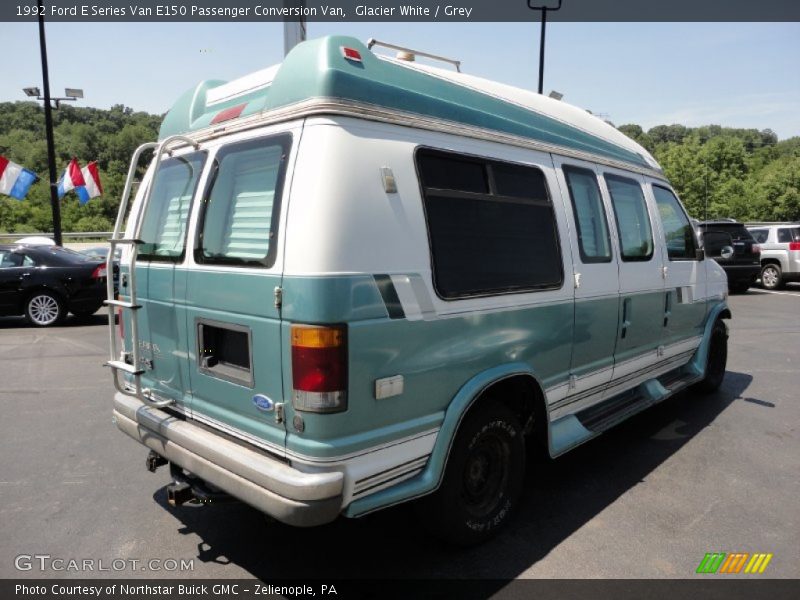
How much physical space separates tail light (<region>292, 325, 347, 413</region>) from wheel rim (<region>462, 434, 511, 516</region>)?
1058 mm

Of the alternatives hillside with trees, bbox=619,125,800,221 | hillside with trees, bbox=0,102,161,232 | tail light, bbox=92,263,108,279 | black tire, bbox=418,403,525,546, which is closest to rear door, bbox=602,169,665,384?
black tire, bbox=418,403,525,546

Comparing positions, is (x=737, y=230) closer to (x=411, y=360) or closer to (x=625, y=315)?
(x=625, y=315)

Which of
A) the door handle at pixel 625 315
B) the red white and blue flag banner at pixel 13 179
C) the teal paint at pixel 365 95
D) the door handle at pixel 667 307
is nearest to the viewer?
the teal paint at pixel 365 95

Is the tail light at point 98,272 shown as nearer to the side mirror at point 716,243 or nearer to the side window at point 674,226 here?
the side window at point 674,226

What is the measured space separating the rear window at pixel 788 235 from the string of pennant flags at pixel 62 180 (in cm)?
1998

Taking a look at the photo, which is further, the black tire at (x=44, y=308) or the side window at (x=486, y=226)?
the black tire at (x=44, y=308)

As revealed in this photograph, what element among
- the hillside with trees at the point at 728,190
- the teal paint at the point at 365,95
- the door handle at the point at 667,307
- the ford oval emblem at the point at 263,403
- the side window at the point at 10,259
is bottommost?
the ford oval emblem at the point at 263,403

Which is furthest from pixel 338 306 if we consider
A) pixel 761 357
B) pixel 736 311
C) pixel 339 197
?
pixel 736 311

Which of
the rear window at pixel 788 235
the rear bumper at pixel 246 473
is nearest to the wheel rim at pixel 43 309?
the rear bumper at pixel 246 473

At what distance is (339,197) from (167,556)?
227cm

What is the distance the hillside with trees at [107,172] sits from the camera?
36.0m

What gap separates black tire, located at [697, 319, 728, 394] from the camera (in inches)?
243

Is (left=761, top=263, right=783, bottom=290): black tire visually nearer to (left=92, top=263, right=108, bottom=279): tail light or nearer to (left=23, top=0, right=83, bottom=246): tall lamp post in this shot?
(left=92, top=263, right=108, bottom=279): tail light

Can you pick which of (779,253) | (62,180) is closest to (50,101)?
(62,180)
